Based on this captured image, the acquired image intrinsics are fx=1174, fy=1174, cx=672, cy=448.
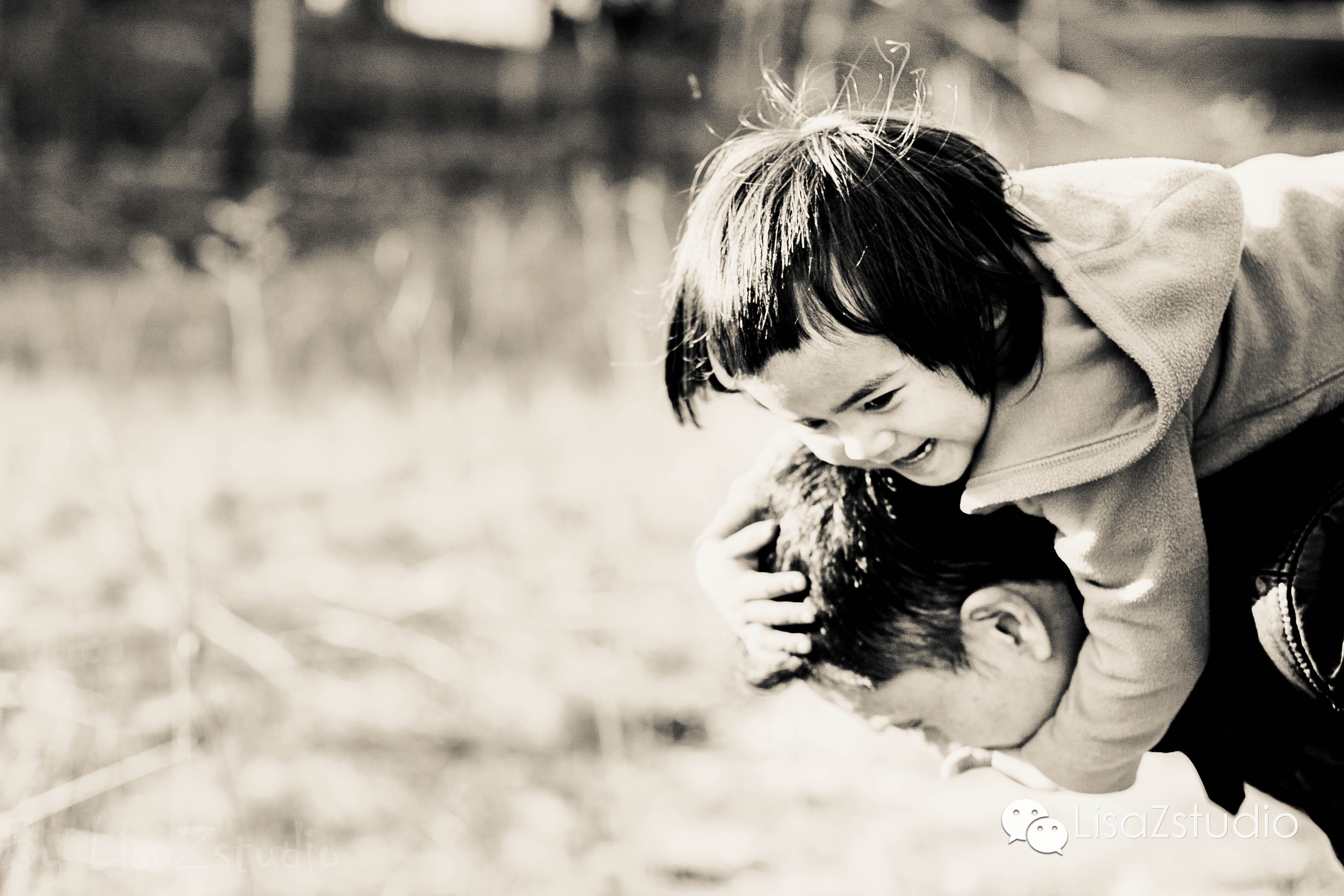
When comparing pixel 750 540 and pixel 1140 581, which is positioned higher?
pixel 1140 581

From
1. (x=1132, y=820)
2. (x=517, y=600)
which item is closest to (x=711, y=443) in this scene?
(x=517, y=600)

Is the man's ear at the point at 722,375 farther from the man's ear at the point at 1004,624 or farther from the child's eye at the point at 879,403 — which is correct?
the man's ear at the point at 1004,624

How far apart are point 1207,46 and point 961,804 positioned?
6.51 m

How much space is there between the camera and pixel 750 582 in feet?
5.15

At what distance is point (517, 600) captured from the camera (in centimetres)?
353

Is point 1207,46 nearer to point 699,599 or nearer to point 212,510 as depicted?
point 699,599

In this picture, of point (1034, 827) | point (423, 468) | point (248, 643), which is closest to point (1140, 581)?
point (1034, 827)

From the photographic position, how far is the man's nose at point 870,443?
133 centimetres

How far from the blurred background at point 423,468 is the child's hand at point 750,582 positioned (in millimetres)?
515

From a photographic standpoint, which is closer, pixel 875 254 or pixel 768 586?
A: pixel 875 254

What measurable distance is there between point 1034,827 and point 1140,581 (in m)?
0.76

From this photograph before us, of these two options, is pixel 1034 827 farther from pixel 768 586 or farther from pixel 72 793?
pixel 72 793

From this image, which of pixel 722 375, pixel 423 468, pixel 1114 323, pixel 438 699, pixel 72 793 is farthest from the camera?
pixel 423 468

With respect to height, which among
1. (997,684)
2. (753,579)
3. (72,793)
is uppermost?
(753,579)
